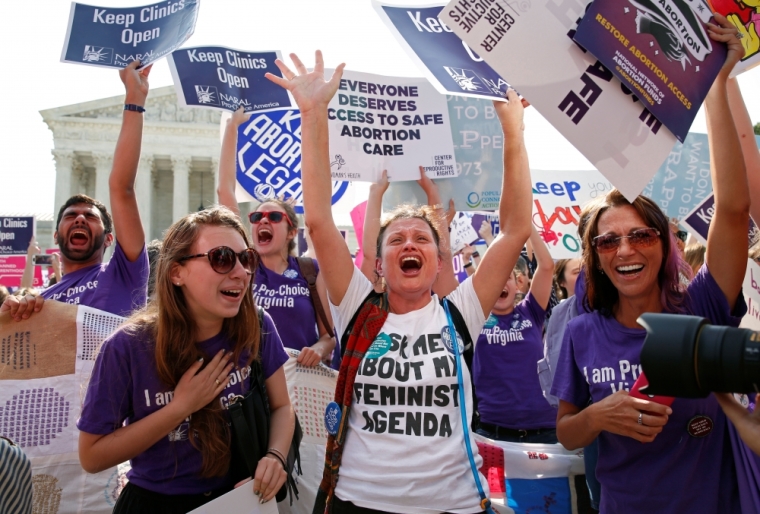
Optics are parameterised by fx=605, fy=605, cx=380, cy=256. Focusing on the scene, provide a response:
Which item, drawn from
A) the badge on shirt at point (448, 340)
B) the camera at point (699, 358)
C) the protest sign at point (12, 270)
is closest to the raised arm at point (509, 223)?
the badge on shirt at point (448, 340)

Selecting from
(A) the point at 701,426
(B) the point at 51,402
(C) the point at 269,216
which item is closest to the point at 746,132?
(A) the point at 701,426

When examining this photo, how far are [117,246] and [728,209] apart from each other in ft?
9.67

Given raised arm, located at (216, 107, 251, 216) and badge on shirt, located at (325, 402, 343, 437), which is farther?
raised arm, located at (216, 107, 251, 216)

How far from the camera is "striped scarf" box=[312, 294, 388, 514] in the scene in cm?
216

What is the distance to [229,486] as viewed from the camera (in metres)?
2.19

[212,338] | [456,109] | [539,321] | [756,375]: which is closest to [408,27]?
[456,109]

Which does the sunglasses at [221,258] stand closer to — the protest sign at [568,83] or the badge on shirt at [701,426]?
the protest sign at [568,83]

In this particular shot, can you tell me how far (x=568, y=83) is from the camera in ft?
7.07

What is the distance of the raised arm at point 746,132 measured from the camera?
94.3 inches

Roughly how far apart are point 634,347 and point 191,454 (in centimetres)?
160

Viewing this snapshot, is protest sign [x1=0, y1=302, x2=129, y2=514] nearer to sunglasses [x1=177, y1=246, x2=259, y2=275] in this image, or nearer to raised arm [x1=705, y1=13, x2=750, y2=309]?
sunglasses [x1=177, y1=246, x2=259, y2=275]

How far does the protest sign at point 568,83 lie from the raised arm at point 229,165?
91.5 inches

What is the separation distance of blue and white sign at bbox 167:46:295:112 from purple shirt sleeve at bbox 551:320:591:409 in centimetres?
316

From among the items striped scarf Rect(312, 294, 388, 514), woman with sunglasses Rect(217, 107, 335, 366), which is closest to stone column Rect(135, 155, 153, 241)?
woman with sunglasses Rect(217, 107, 335, 366)
